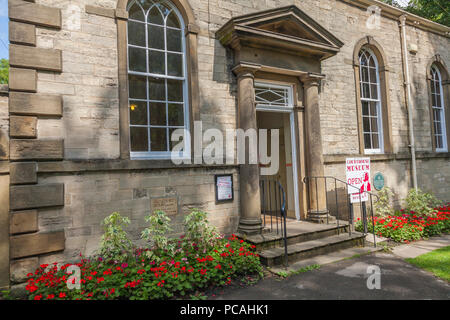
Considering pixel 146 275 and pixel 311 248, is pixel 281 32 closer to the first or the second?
pixel 311 248

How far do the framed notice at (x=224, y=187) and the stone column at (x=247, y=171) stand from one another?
9.0 inches

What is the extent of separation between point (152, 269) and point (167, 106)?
3008mm

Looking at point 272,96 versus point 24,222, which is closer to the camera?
point 24,222

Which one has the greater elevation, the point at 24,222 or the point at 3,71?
the point at 3,71

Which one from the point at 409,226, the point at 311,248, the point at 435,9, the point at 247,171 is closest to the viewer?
the point at 311,248

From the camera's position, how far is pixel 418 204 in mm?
7730

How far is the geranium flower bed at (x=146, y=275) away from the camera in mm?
3389

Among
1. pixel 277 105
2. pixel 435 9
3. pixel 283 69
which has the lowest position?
pixel 277 105

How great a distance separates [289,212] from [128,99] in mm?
4700

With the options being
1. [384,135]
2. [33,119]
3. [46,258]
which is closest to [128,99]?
[33,119]

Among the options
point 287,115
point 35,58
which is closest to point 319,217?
point 287,115

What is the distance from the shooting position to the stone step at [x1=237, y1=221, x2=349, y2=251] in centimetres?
493

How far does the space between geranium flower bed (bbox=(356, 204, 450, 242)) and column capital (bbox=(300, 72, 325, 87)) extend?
3712mm

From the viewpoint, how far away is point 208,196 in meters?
5.31
